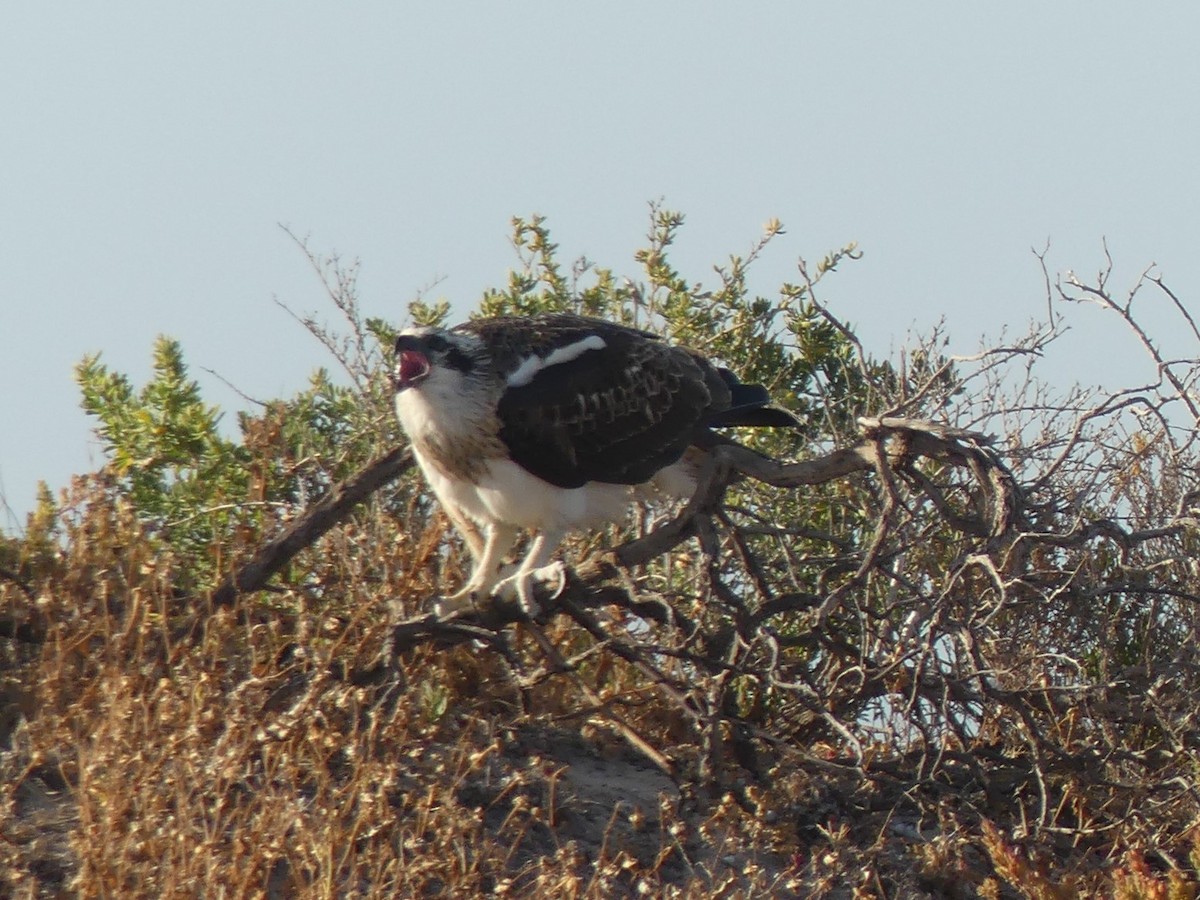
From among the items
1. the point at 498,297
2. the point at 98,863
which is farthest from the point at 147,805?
the point at 498,297

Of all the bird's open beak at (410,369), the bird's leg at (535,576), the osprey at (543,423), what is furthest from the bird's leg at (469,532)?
the bird's open beak at (410,369)

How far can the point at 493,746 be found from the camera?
15.6 ft

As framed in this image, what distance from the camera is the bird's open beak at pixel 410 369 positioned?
5.34m

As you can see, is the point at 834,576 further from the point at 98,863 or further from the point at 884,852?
the point at 98,863

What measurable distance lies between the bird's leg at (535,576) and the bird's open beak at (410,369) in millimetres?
627

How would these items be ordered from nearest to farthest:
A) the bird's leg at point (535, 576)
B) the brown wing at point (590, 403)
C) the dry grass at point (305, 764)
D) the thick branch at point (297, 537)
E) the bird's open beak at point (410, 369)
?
1. the dry grass at point (305, 764)
2. the bird's leg at point (535, 576)
3. the bird's open beak at point (410, 369)
4. the brown wing at point (590, 403)
5. the thick branch at point (297, 537)

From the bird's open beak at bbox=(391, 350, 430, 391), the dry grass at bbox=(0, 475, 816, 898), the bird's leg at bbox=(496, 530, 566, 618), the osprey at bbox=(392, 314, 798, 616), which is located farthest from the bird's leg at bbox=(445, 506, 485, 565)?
the bird's open beak at bbox=(391, 350, 430, 391)

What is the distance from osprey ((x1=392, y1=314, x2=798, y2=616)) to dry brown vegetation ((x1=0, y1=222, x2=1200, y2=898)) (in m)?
0.21

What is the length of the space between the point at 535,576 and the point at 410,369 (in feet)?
2.46

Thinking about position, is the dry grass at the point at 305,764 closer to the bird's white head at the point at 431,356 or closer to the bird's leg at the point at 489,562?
the bird's leg at the point at 489,562

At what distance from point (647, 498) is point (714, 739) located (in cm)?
98

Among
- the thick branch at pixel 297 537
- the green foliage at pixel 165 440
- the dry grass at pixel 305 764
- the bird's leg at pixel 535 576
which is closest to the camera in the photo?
the dry grass at pixel 305 764

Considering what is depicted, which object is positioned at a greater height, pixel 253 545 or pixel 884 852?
pixel 253 545

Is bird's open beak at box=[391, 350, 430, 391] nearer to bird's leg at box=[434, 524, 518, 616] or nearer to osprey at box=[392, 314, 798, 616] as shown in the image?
osprey at box=[392, 314, 798, 616]
